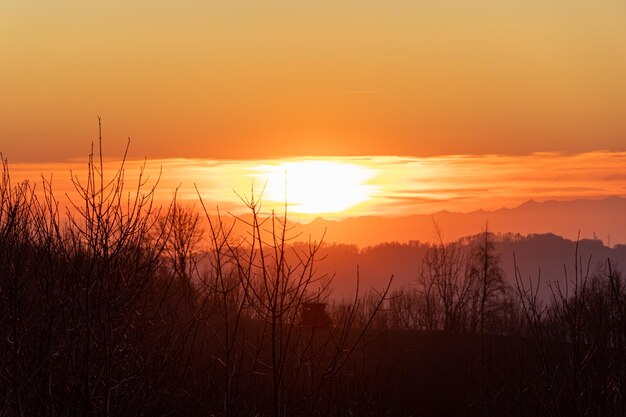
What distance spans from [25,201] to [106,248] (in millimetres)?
6295

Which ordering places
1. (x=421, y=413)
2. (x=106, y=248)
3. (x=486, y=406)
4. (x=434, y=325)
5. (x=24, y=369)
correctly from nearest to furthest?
1. (x=106, y=248)
2. (x=24, y=369)
3. (x=486, y=406)
4. (x=421, y=413)
5. (x=434, y=325)

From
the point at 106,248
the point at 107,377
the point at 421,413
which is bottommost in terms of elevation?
the point at 421,413

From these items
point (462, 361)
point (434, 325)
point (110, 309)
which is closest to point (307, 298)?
point (110, 309)

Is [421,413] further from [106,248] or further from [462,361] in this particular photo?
[106,248]

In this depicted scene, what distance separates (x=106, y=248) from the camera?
10.9 metres

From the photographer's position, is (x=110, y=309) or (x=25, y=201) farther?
(x=25, y=201)

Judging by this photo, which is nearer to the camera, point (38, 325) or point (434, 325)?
point (38, 325)

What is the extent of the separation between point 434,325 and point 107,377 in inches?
4029

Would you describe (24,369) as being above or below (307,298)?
below

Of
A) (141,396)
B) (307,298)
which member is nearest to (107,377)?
(307,298)

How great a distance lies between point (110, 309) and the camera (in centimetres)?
1133

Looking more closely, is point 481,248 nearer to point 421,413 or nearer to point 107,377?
point 421,413

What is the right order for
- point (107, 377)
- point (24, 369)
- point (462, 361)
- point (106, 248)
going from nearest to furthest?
1. point (107, 377)
2. point (106, 248)
3. point (24, 369)
4. point (462, 361)

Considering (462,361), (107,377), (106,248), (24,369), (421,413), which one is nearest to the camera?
(107,377)
